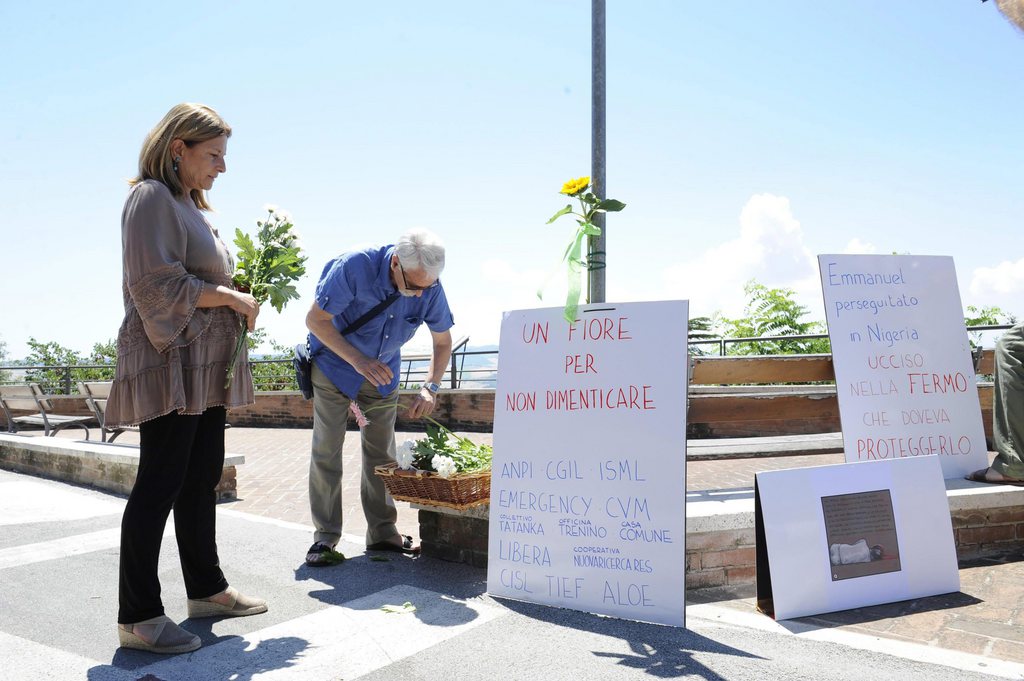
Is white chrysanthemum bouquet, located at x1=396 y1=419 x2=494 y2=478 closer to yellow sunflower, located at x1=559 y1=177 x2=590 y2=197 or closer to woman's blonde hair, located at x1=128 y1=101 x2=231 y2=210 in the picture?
yellow sunflower, located at x1=559 y1=177 x2=590 y2=197

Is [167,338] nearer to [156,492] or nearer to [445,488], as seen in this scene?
[156,492]

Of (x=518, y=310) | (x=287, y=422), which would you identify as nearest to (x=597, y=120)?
(x=518, y=310)

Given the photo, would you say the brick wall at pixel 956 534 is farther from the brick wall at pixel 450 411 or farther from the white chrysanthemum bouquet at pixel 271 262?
the brick wall at pixel 450 411

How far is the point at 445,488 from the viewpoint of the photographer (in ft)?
12.2

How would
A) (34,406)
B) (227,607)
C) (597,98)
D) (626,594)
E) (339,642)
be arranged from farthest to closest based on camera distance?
(34,406)
(597,98)
(227,607)
(626,594)
(339,642)

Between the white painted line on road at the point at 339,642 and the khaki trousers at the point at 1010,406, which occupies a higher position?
the khaki trousers at the point at 1010,406

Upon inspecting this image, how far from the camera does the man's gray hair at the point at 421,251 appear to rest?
360 cm

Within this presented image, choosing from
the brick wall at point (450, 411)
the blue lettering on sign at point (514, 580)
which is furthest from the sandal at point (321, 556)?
the brick wall at point (450, 411)

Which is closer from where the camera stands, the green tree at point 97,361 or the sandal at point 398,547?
the sandal at point 398,547

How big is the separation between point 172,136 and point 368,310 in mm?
1325

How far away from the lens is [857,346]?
4.23 meters

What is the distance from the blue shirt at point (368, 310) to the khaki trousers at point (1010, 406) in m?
3.16

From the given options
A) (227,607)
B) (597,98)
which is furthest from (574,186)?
(227,607)

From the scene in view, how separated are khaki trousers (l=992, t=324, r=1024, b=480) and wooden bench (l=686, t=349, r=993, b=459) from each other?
2.99ft
